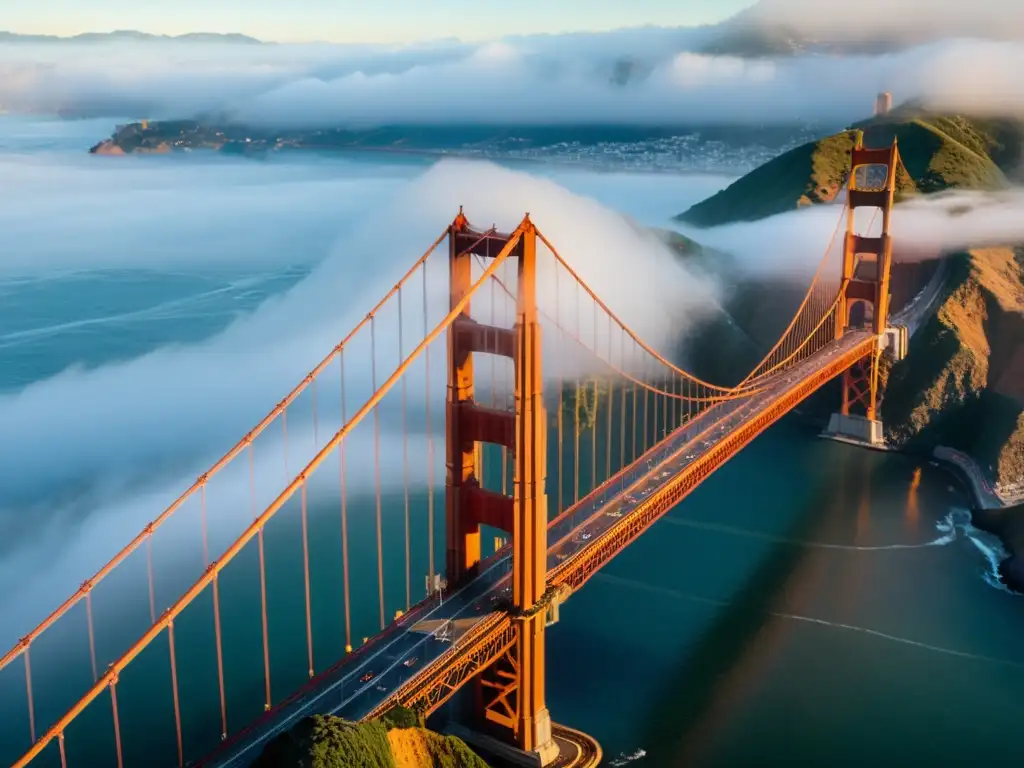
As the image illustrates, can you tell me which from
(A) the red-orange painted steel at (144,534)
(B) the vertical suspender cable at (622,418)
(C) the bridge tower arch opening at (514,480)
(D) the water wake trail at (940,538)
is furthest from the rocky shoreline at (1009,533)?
(A) the red-orange painted steel at (144,534)

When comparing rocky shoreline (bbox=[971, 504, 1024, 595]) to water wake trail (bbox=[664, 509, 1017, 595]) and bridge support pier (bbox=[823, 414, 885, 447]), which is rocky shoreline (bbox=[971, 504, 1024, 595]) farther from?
bridge support pier (bbox=[823, 414, 885, 447])

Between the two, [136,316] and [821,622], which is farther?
[136,316]

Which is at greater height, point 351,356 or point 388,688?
point 388,688

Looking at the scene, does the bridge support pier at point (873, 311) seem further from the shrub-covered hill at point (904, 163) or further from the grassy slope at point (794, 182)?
the grassy slope at point (794, 182)

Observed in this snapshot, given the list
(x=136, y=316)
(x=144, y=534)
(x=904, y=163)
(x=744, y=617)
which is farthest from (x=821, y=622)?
(x=136, y=316)

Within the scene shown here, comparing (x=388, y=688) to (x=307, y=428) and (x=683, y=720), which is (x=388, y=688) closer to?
(x=683, y=720)

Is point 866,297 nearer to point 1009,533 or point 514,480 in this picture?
point 1009,533

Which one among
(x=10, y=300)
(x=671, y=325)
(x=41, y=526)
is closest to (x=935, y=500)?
(x=671, y=325)
